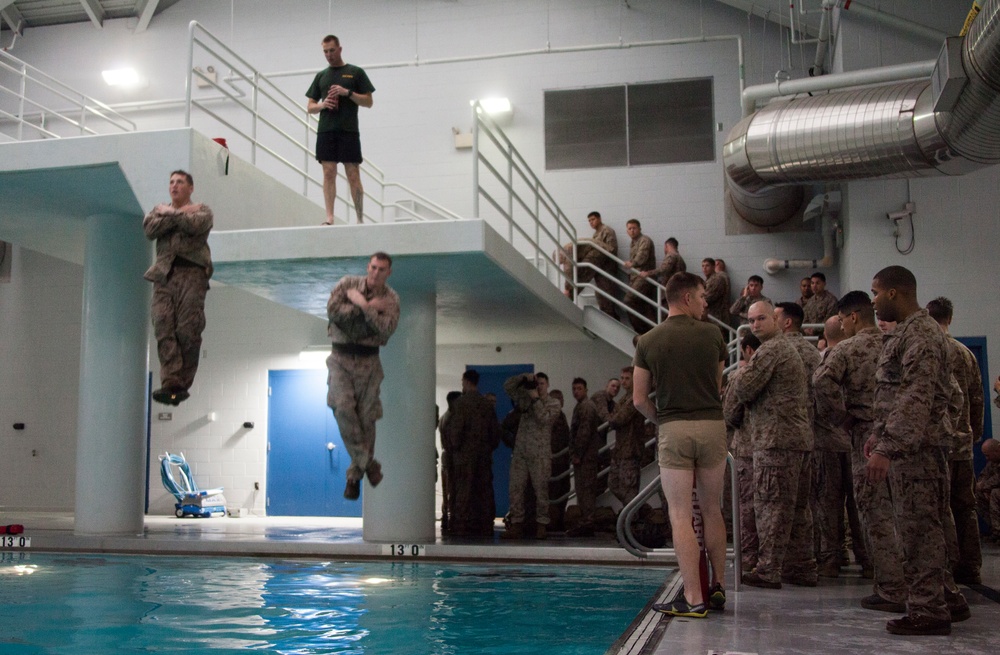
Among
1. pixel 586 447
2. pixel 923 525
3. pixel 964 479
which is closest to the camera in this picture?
pixel 923 525

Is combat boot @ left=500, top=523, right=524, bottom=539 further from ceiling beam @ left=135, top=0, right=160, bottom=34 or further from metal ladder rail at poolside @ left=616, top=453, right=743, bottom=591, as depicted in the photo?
ceiling beam @ left=135, top=0, right=160, bottom=34

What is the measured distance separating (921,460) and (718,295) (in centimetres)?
944

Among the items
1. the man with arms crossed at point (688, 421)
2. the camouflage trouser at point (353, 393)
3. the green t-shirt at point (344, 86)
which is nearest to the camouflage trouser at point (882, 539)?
the man with arms crossed at point (688, 421)

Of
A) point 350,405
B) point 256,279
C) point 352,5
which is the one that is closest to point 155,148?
point 256,279

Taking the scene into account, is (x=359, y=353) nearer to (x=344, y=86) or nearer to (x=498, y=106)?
(x=344, y=86)

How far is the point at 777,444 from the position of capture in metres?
6.31

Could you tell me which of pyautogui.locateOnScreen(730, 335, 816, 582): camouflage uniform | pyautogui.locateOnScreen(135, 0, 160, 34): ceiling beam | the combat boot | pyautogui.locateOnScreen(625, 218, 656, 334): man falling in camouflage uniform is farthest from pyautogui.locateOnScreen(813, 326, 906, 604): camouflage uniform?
pyautogui.locateOnScreen(135, 0, 160, 34): ceiling beam

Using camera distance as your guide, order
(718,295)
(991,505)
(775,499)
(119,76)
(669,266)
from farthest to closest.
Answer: (119,76)
(669,266)
(718,295)
(991,505)
(775,499)

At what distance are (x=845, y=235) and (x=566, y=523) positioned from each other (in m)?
5.27

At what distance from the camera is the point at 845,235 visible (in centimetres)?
1256

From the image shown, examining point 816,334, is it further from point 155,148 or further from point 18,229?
point 18,229

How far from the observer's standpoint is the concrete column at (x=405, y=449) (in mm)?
10109

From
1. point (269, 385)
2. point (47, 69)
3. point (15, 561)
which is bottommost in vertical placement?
point (15, 561)

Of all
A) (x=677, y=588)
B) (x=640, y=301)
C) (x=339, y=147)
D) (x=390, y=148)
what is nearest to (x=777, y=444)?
(x=677, y=588)
